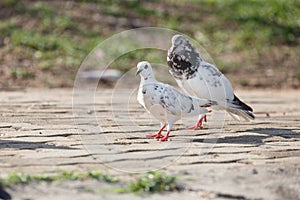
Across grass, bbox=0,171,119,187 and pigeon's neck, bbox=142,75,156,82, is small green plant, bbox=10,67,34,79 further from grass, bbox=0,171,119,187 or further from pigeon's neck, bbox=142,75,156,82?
grass, bbox=0,171,119,187

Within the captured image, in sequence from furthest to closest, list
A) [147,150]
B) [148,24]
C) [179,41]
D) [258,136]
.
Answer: [148,24] < [179,41] < [258,136] < [147,150]

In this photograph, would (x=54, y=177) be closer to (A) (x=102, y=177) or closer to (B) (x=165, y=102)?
(A) (x=102, y=177)

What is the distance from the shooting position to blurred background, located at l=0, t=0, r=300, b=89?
12.1 metres

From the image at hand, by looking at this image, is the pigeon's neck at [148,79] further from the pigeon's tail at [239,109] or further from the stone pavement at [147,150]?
the pigeon's tail at [239,109]

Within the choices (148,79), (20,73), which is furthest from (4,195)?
(20,73)

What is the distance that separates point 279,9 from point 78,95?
6067mm

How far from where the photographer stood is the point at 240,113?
292 inches

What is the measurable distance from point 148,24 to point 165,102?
7.54 metres

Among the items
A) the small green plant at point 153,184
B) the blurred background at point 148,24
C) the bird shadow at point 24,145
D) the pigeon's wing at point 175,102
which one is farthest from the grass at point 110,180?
the blurred background at point 148,24

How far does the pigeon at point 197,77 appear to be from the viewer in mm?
7199

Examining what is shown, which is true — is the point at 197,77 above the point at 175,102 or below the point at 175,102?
above

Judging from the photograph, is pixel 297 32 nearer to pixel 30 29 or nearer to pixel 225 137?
pixel 30 29

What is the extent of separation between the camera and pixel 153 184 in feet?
17.2

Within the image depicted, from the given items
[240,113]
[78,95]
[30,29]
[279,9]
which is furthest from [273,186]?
[279,9]
